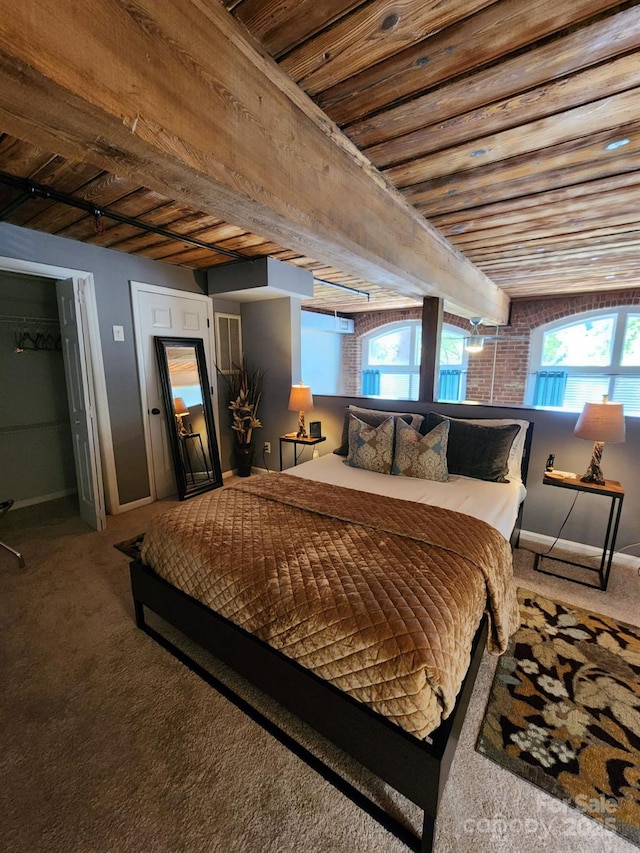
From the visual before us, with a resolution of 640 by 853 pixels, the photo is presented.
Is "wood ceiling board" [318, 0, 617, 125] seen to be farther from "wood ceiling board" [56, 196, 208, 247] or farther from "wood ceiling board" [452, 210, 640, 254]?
"wood ceiling board" [452, 210, 640, 254]

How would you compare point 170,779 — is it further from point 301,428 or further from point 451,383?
point 451,383

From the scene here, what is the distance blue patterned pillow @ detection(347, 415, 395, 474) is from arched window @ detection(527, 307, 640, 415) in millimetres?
3726

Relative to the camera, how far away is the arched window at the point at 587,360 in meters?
5.00

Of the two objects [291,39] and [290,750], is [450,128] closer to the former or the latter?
[291,39]

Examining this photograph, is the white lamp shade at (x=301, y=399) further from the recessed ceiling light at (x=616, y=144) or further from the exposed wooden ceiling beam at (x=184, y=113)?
the recessed ceiling light at (x=616, y=144)

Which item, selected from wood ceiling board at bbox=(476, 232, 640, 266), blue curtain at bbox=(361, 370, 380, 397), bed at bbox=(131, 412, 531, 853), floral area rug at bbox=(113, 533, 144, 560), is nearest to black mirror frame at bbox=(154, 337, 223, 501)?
floral area rug at bbox=(113, 533, 144, 560)

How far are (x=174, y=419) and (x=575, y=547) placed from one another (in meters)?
A: 3.82

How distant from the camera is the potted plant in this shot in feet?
14.3

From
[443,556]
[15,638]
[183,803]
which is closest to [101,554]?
[15,638]

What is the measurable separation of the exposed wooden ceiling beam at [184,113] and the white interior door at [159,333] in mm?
2316

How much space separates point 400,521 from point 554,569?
5.25 ft

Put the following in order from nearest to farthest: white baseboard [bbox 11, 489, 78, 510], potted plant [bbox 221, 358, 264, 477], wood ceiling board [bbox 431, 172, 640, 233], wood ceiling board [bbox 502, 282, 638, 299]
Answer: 1. wood ceiling board [bbox 431, 172, 640, 233]
2. white baseboard [bbox 11, 489, 78, 510]
3. potted plant [bbox 221, 358, 264, 477]
4. wood ceiling board [bbox 502, 282, 638, 299]

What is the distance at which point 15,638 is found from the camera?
196 cm

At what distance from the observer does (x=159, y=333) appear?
145 inches
